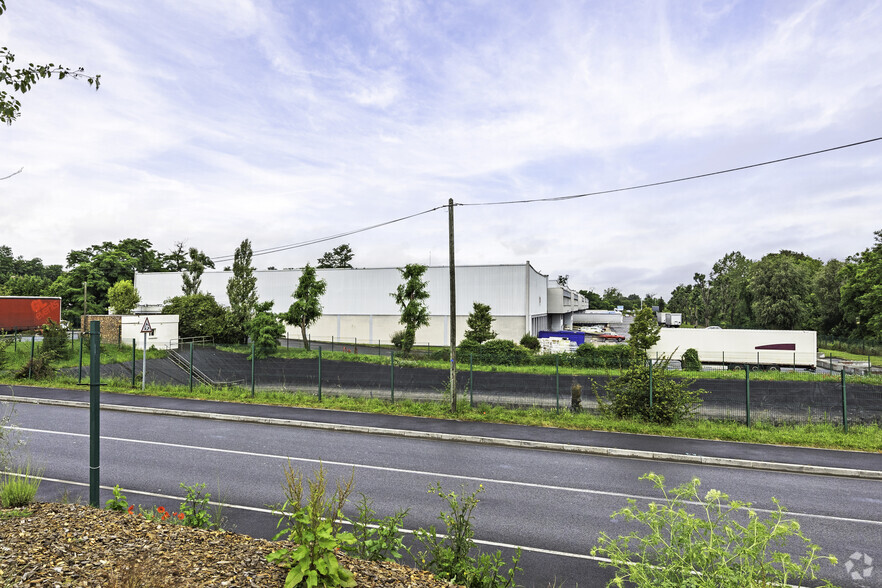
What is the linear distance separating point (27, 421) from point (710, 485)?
722 inches

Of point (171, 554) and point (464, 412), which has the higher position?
point (171, 554)

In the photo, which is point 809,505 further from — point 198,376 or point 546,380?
point 198,376

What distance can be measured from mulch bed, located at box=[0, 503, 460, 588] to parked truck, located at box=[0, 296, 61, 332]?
45878 millimetres

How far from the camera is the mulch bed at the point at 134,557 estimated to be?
13.3 ft

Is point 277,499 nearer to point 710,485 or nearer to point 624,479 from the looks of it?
point 624,479

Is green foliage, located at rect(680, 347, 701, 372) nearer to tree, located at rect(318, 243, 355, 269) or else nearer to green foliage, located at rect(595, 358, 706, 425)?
green foliage, located at rect(595, 358, 706, 425)

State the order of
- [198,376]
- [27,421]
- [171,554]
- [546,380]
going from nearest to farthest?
[171,554] → [27,421] → [546,380] → [198,376]

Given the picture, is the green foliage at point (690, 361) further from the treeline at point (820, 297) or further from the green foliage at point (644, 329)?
the treeline at point (820, 297)

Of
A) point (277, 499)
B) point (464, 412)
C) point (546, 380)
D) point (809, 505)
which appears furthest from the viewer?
point (546, 380)

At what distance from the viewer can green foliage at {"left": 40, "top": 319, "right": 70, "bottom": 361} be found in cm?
2450

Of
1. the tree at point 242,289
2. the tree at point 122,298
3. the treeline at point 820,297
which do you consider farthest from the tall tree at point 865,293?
the tree at point 122,298

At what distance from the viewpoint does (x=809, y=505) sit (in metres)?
8.95

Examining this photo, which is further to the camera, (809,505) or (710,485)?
(710,485)

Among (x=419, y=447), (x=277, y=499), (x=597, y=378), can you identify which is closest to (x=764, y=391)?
(x=597, y=378)
